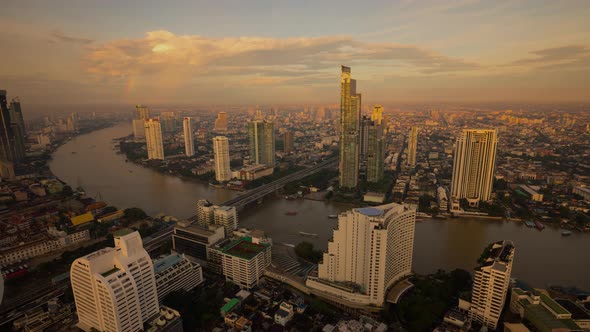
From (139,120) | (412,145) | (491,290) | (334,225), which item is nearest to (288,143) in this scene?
(412,145)

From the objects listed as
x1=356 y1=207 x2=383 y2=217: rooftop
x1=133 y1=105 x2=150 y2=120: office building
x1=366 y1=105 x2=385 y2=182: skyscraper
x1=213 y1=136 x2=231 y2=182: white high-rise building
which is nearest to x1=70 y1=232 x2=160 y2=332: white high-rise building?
x1=356 y1=207 x2=383 y2=217: rooftop

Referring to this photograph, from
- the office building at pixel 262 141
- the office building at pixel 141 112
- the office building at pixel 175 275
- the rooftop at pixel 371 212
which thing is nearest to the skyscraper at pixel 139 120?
the office building at pixel 141 112

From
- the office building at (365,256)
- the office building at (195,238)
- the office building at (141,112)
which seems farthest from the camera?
the office building at (141,112)

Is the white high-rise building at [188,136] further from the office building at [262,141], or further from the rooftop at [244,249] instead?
the rooftop at [244,249]

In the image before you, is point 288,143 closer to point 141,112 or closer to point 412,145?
point 412,145

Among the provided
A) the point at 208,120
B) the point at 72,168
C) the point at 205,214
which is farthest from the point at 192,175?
the point at 208,120
